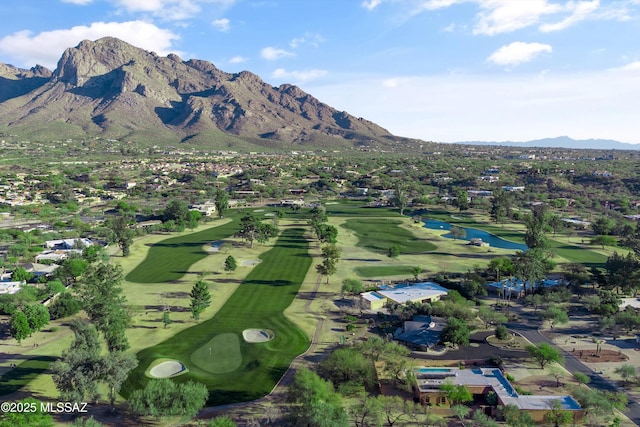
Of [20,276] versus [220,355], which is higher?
[20,276]

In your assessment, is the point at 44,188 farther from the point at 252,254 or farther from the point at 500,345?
the point at 500,345

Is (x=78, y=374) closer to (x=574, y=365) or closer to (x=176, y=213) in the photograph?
(x=574, y=365)

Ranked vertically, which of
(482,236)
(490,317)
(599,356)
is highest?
(482,236)

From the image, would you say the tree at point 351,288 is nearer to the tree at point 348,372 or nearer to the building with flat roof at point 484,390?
the building with flat roof at point 484,390

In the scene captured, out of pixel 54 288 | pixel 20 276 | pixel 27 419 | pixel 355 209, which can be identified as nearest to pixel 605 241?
pixel 355 209

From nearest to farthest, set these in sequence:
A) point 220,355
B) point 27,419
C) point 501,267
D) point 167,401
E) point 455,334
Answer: point 27,419
point 167,401
point 220,355
point 455,334
point 501,267
